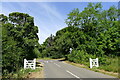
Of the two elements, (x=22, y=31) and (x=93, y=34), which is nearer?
(x=22, y=31)

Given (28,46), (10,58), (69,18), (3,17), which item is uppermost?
(69,18)

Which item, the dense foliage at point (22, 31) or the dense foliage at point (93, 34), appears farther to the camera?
the dense foliage at point (93, 34)

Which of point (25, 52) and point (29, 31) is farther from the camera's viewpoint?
point (29, 31)

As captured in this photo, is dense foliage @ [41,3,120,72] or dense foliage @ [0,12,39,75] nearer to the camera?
dense foliage @ [0,12,39,75]

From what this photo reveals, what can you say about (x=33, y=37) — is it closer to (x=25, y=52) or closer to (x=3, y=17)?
(x=25, y=52)

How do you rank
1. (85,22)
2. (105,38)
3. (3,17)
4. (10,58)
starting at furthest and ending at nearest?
(85,22)
(105,38)
(3,17)
(10,58)

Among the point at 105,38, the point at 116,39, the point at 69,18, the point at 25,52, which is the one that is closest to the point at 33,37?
the point at 25,52

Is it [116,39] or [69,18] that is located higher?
[69,18]

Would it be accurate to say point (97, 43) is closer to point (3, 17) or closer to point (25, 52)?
point (25, 52)

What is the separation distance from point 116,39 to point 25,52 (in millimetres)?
20653

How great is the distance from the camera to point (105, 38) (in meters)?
29.7

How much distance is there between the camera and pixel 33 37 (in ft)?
71.4

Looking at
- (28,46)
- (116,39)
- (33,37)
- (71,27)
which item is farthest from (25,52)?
(116,39)

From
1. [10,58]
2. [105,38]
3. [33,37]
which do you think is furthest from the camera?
[105,38]
